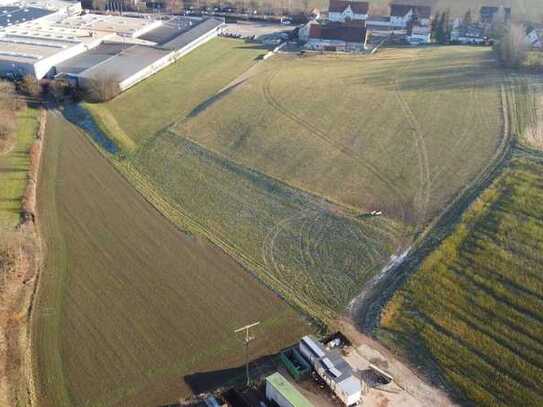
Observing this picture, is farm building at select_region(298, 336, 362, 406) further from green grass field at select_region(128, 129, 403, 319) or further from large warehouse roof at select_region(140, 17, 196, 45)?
large warehouse roof at select_region(140, 17, 196, 45)

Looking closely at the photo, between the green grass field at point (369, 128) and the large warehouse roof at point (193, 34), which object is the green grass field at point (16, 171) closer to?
the green grass field at point (369, 128)

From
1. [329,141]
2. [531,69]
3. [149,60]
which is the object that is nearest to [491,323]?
[329,141]

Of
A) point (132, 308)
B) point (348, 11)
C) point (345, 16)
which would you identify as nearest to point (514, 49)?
point (348, 11)

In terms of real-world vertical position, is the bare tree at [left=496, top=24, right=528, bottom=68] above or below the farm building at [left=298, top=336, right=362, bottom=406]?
above

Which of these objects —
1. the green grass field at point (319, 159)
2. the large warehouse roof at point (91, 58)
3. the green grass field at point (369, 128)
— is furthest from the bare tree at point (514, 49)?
the large warehouse roof at point (91, 58)

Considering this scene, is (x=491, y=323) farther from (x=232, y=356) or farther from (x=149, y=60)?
(x=149, y=60)

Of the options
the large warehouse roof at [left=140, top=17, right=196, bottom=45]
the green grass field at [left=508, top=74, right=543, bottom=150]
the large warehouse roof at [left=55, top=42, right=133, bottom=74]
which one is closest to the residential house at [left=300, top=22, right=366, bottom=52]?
the large warehouse roof at [left=140, top=17, right=196, bottom=45]

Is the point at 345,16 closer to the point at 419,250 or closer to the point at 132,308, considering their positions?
the point at 419,250
